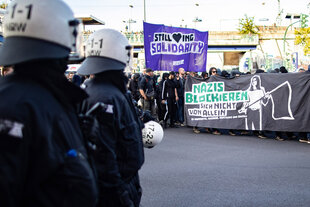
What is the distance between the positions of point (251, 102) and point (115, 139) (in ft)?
30.5

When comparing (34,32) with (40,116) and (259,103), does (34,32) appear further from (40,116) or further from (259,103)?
(259,103)

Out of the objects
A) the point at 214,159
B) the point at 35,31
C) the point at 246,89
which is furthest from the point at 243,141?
the point at 35,31

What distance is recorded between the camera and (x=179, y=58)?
1214 centimetres

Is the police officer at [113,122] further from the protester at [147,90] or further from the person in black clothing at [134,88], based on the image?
the person in black clothing at [134,88]

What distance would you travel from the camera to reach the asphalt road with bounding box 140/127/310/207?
5.44m

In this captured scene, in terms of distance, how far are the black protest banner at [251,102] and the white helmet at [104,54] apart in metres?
8.37

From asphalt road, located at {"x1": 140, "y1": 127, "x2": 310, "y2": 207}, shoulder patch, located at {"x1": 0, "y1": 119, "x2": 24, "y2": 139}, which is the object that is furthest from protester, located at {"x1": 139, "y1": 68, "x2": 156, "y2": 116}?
shoulder patch, located at {"x1": 0, "y1": 119, "x2": 24, "y2": 139}

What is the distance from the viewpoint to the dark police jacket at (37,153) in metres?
1.43

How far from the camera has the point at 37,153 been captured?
1510 mm

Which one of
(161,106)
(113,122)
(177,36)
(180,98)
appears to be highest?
(177,36)

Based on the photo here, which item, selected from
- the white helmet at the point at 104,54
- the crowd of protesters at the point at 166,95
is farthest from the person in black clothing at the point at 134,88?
the white helmet at the point at 104,54

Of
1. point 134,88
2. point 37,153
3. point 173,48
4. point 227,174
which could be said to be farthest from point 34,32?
point 134,88

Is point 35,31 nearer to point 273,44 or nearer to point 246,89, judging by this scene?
point 246,89

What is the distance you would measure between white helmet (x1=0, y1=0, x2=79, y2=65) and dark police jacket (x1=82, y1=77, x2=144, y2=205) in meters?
0.85
